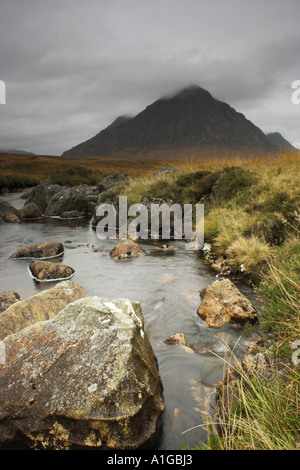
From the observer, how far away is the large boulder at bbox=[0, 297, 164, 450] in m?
2.87

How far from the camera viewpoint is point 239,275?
8281 mm

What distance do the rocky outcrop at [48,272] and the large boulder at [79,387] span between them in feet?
17.6

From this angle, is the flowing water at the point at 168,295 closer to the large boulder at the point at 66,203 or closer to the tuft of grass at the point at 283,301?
the tuft of grass at the point at 283,301

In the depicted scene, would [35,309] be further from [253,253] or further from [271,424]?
[253,253]

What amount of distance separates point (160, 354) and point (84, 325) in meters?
1.86

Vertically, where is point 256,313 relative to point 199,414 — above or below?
above

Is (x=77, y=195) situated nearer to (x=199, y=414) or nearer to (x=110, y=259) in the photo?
(x=110, y=259)

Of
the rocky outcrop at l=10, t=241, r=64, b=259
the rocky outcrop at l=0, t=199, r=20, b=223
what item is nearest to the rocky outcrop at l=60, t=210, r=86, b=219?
the rocky outcrop at l=0, t=199, r=20, b=223

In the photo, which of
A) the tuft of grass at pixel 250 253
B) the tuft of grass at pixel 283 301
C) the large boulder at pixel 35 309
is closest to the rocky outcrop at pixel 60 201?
the tuft of grass at pixel 250 253

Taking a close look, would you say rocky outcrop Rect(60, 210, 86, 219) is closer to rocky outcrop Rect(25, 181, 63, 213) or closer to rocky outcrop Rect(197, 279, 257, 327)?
rocky outcrop Rect(25, 181, 63, 213)

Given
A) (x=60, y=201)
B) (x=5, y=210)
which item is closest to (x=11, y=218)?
(x=5, y=210)

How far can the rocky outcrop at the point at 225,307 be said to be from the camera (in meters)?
5.66

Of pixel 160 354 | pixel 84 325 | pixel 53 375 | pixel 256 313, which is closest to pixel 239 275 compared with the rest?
pixel 256 313

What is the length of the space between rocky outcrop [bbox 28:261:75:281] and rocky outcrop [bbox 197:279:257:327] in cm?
463
